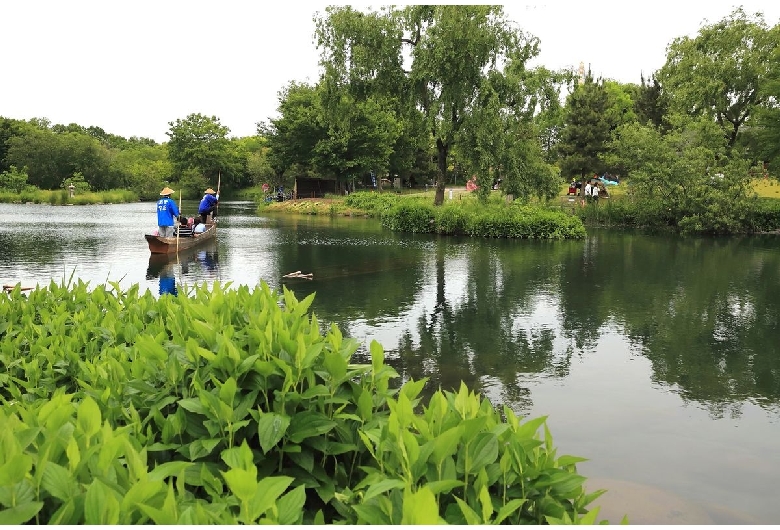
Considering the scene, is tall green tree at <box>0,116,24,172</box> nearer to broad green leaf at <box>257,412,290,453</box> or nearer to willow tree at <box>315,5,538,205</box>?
willow tree at <box>315,5,538,205</box>

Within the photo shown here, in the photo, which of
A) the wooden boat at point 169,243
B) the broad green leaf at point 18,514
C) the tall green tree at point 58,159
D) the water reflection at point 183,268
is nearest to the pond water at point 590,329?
the water reflection at point 183,268

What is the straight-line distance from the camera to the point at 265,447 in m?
2.32

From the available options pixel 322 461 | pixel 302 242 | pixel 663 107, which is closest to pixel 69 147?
pixel 302 242

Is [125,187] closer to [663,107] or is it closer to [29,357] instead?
[663,107]

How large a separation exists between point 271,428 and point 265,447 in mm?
98

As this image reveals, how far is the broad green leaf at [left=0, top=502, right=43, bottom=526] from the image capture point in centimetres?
165

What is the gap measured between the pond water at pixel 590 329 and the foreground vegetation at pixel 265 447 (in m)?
2.85

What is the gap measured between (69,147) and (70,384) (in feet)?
244

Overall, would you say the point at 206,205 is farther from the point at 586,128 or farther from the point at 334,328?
the point at 586,128

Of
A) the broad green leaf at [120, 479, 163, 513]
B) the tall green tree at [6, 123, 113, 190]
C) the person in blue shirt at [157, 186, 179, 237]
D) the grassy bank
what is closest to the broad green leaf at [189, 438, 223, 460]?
the broad green leaf at [120, 479, 163, 513]

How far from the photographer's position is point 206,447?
2.38 meters

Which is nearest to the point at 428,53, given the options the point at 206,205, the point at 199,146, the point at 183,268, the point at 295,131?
the point at 206,205

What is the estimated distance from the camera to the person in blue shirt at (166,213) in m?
19.5

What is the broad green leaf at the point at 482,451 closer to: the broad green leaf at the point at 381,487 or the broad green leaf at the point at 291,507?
the broad green leaf at the point at 381,487
